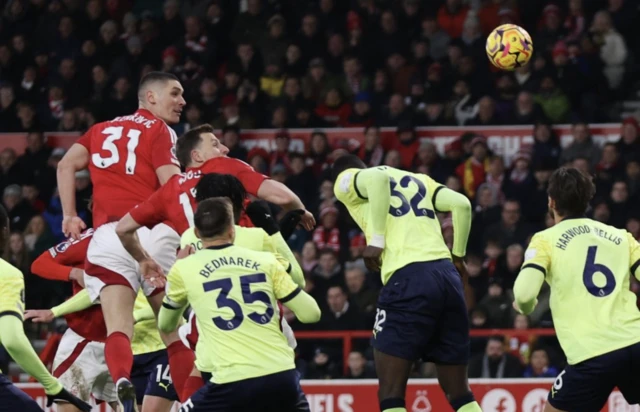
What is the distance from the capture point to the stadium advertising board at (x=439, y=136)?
51.1 feet

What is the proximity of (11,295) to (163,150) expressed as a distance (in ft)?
7.24

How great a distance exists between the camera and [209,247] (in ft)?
23.0

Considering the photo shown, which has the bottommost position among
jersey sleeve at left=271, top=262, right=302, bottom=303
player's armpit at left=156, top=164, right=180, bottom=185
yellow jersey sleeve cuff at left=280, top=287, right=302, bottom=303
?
yellow jersey sleeve cuff at left=280, top=287, right=302, bottom=303

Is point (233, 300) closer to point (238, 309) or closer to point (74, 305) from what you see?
point (238, 309)

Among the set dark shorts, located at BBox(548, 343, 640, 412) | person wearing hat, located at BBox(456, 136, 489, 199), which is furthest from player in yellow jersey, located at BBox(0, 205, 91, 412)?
person wearing hat, located at BBox(456, 136, 489, 199)

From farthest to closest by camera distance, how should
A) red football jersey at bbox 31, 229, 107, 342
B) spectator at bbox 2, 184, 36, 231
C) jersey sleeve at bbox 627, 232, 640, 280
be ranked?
spectator at bbox 2, 184, 36, 231, red football jersey at bbox 31, 229, 107, 342, jersey sleeve at bbox 627, 232, 640, 280

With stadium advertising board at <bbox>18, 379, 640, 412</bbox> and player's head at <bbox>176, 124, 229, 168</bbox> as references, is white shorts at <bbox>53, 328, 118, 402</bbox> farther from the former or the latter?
player's head at <bbox>176, 124, 229, 168</bbox>

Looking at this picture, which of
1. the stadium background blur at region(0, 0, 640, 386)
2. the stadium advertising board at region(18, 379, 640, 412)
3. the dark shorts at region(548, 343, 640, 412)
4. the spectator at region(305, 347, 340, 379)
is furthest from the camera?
the stadium background blur at region(0, 0, 640, 386)

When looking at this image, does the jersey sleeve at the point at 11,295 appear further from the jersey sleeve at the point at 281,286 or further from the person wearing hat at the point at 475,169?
the person wearing hat at the point at 475,169

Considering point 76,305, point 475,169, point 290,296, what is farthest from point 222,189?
point 475,169

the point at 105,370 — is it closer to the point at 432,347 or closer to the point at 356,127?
the point at 432,347

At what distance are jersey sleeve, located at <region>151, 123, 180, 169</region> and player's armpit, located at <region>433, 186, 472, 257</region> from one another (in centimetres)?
176

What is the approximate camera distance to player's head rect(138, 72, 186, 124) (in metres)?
9.39

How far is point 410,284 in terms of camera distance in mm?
8250
